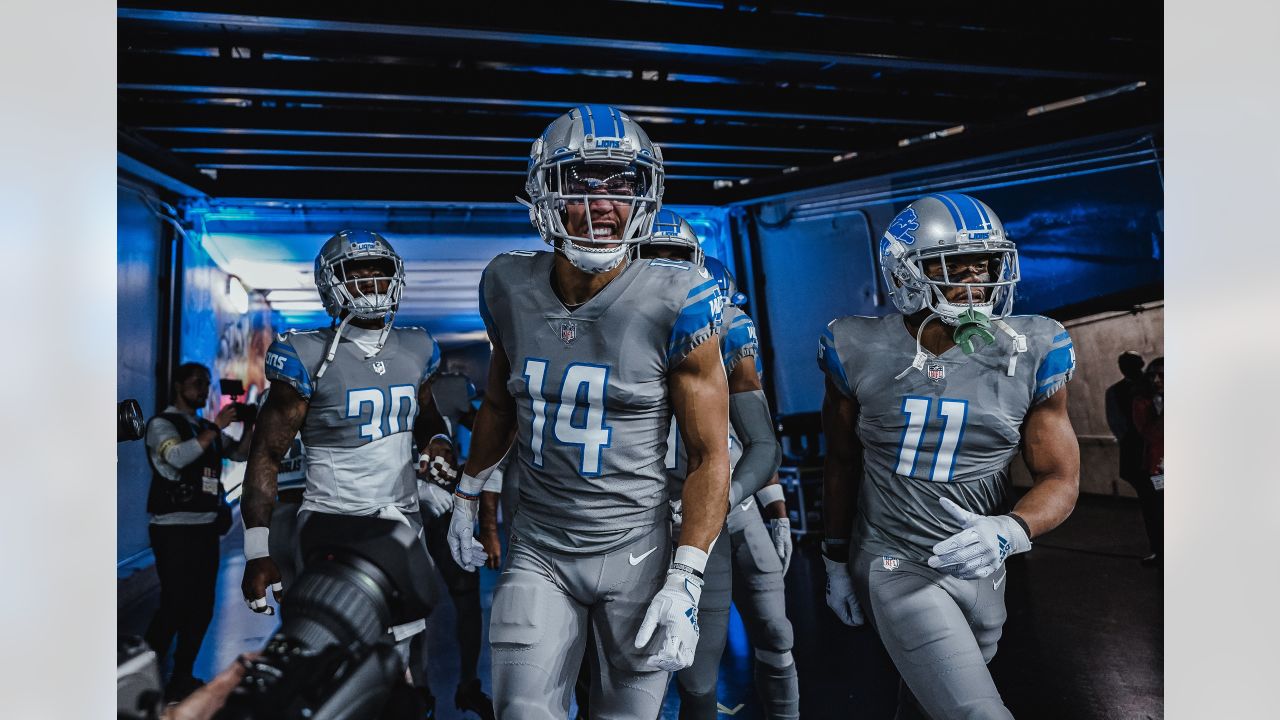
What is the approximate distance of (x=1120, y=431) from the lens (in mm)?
4938

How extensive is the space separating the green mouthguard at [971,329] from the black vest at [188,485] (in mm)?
2484

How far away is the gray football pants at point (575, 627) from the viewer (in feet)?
5.76

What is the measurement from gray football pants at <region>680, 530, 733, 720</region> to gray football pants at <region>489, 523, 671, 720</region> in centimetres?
57

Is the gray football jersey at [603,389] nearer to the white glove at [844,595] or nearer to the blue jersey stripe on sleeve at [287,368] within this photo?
the white glove at [844,595]

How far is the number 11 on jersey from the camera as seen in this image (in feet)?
7.16

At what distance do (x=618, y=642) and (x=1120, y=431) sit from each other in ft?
13.0

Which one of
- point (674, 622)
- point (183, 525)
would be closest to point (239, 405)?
point (183, 525)

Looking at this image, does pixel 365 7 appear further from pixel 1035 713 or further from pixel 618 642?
pixel 1035 713

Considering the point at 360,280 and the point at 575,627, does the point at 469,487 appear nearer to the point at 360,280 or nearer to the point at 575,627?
the point at 575,627

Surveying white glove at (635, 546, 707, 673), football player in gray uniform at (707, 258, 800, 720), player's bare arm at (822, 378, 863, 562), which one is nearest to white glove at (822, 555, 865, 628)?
player's bare arm at (822, 378, 863, 562)

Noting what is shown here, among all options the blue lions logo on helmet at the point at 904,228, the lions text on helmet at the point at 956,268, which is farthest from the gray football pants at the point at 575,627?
the blue lions logo on helmet at the point at 904,228
